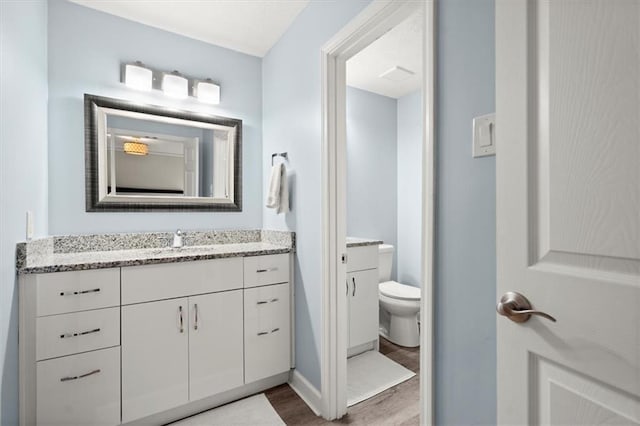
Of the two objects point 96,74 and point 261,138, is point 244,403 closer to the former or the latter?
point 261,138

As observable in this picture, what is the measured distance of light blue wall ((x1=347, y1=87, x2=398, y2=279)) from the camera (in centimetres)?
297

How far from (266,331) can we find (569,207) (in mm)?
1758

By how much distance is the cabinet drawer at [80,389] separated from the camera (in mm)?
1369

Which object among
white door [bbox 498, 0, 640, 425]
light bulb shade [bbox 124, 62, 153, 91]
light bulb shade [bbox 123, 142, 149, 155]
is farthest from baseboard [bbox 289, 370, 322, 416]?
light bulb shade [bbox 124, 62, 153, 91]

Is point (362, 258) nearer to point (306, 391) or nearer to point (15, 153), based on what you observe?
point (306, 391)

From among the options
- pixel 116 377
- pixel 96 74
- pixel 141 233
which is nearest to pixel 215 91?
pixel 96 74

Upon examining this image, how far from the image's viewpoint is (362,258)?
240 cm

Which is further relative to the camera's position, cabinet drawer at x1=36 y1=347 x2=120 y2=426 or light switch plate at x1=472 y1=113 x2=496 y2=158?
cabinet drawer at x1=36 y1=347 x2=120 y2=426

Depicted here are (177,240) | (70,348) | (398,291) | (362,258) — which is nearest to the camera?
(70,348)

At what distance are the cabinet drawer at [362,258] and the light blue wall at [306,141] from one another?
1.66ft

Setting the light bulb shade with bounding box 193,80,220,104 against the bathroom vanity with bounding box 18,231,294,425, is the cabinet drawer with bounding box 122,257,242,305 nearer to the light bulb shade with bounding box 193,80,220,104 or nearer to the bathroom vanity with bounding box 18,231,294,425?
the bathroom vanity with bounding box 18,231,294,425

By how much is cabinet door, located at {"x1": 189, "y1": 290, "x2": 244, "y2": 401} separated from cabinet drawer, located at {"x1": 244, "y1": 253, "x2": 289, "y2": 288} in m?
0.11

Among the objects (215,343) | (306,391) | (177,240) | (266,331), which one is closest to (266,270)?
(266,331)

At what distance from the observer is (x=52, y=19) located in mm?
1806
